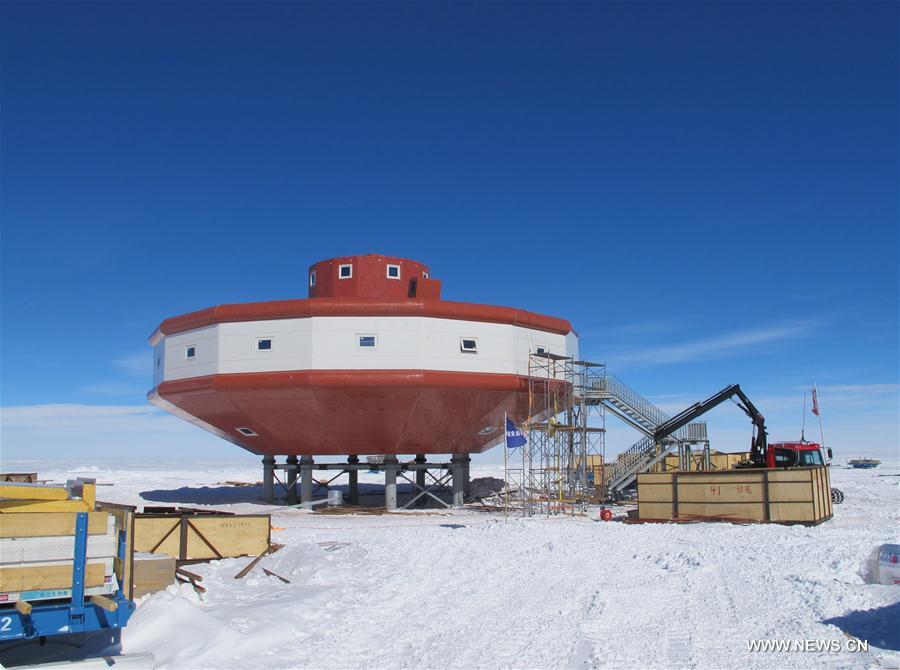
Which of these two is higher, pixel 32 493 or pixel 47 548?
pixel 32 493

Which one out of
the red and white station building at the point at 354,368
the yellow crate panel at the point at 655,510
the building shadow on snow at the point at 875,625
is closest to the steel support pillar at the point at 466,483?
the red and white station building at the point at 354,368

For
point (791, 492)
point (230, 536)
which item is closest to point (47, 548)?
point (230, 536)

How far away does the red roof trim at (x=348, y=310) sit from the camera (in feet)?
98.5

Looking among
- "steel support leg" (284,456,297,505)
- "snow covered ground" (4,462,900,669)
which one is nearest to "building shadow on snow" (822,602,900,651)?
"snow covered ground" (4,462,900,669)

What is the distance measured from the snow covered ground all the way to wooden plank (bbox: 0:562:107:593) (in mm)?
1701

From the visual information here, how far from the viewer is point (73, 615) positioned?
889 cm

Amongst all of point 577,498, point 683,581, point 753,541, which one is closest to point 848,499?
point 577,498

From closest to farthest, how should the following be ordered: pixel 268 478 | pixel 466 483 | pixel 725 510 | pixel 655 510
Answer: pixel 725 510
pixel 655 510
pixel 268 478
pixel 466 483

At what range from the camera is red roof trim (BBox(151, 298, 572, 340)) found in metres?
30.0

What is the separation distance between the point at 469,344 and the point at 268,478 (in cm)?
1378

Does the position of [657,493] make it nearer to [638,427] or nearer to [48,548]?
[638,427]

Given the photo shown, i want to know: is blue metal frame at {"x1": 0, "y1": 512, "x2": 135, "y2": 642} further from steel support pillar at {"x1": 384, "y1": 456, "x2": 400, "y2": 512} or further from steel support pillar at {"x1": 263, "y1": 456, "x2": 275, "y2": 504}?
steel support pillar at {"x1": 263, "y1": 456, "x2": 275, "y2": 504}

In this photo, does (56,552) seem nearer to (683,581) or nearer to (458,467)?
(683,581)

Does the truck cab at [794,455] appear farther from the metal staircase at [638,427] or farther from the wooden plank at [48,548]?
the wooden plank at [48,548]
